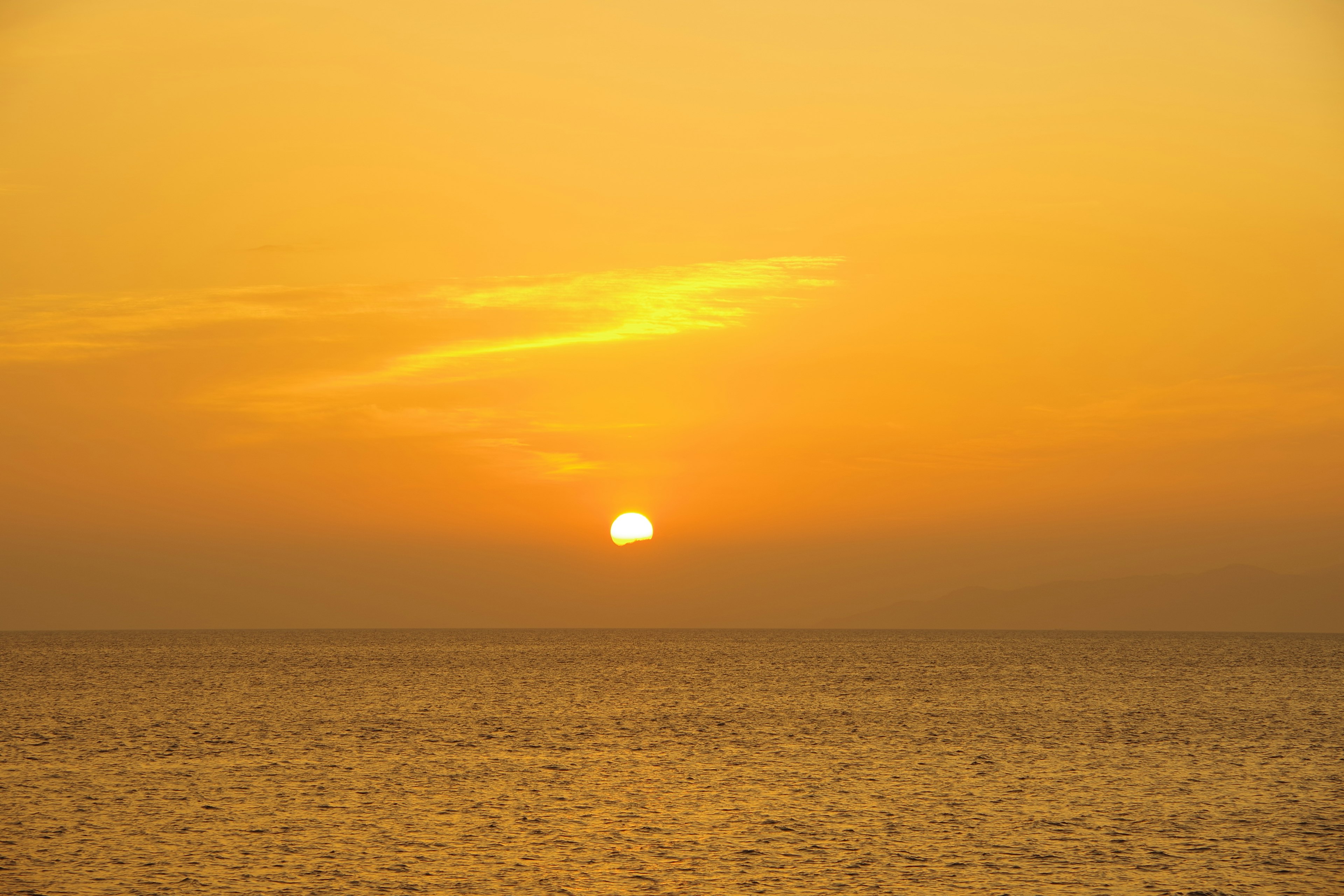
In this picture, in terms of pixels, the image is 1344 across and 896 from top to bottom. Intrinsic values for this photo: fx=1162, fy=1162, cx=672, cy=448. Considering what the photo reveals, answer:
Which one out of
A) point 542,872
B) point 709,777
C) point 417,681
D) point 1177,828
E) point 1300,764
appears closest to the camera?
point 542,872

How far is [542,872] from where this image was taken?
38.1 meters

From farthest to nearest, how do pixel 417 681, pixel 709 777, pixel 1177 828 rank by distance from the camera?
pixel 417 681
pixel 709 777
pixel 1177 828

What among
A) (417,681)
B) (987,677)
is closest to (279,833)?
(417,681)

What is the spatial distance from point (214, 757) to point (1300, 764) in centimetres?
6043

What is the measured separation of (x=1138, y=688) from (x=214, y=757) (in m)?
109

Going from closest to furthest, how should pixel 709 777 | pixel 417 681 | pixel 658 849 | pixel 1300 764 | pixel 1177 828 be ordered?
pixel 658 849 → pixel 1177 828 → pixel 709 777 → pixel 1300 764 → pixel 417 681

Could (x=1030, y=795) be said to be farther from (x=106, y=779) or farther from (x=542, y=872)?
(x=106, y=779)

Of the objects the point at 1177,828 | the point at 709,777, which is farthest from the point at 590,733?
the point at 1177,828

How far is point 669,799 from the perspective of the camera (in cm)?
5156

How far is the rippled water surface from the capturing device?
37.7m

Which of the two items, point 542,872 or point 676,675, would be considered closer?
point 542,872

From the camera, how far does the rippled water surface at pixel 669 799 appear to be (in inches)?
1485

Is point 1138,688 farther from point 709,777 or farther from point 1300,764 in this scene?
point 709,777

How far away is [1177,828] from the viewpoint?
149 ft
